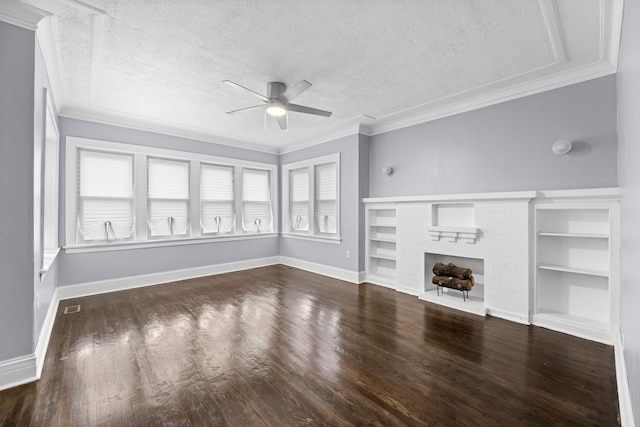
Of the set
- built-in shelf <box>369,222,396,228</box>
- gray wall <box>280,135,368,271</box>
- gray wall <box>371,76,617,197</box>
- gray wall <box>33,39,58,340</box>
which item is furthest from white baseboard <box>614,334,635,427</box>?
gray wall <box>33,39,58,340</box>

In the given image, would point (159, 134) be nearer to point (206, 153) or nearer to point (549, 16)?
point (206, 153)

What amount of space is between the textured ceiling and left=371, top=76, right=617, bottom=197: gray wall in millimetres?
232

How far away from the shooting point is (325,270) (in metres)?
5.64

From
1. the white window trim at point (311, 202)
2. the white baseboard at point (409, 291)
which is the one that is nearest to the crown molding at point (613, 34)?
the white baseboard at point (409, 291)

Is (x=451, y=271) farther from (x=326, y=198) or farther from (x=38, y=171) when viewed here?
(x=38, y=171)

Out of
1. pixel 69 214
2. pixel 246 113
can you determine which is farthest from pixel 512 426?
pixel 69 214

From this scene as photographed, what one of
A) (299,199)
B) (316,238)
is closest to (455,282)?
(316,238)

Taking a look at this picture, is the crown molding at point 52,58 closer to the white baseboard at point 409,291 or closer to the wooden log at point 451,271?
the wooden log at point 451,271

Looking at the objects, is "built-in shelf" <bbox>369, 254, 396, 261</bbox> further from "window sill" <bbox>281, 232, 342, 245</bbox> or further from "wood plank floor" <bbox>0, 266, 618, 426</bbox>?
"wood plank floor" <bbox>0, 266, 618, 426</bbox>

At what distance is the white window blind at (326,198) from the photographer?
5703 mm

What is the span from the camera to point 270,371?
7.54 ft

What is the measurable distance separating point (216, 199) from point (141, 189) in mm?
1332

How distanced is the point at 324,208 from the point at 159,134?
3.34 metres

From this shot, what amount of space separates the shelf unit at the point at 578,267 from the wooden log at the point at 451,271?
2.45 ft
